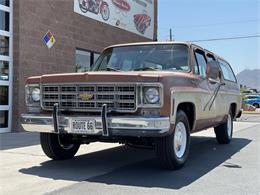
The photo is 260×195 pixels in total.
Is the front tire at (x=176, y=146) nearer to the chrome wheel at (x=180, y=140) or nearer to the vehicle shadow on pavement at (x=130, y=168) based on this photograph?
the chrome wheel at (x=180, y=140)

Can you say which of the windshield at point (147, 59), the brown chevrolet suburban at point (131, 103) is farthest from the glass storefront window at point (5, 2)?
the brown chevrolet suburban at point (131, 103)

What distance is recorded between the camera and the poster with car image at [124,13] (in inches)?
631

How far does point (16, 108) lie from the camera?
1204cm

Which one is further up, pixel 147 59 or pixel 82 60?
pixel 82 60

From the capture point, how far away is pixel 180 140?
699 cm

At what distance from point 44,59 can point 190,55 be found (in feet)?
21.5

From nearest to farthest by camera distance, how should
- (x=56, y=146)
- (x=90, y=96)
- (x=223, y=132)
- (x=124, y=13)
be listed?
1. (x=90, y=96)
2. (x=56, y=146)
3. (x=223, y=132)
4. (x=124, y=13)

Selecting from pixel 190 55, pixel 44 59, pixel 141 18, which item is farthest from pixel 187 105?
pixel 141 18

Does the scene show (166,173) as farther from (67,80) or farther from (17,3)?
(17,3)

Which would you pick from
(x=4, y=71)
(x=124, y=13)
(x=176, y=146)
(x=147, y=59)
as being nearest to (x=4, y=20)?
(x=4, y=71)

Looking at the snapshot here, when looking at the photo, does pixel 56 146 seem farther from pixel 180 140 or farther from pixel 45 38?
pixel 45 38

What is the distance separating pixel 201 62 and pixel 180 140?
83.0 inches

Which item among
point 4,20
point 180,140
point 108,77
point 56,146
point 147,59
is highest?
point 4,20

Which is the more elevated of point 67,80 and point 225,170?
point 67,80
